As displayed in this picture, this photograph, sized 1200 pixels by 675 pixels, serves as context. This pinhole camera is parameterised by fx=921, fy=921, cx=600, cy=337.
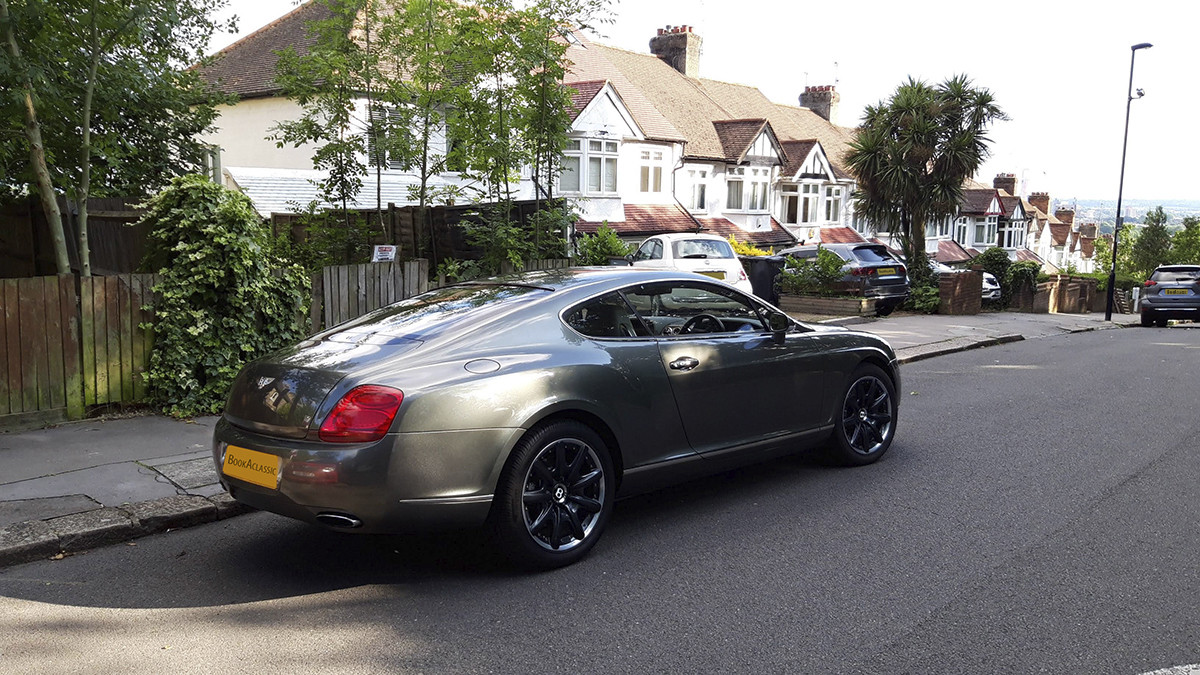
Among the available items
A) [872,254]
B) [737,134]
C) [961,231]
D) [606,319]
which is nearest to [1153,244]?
[961,231]

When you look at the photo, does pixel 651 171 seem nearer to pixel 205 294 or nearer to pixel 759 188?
pixel 759 188

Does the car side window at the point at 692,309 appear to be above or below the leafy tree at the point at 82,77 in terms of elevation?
below

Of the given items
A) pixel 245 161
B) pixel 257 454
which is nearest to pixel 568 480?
pixel 257 454

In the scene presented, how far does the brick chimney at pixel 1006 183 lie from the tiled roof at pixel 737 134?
39808 millimetres

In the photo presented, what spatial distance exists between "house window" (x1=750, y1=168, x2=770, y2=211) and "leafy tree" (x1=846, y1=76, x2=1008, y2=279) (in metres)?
7.07

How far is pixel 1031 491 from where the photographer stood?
6.05 meters

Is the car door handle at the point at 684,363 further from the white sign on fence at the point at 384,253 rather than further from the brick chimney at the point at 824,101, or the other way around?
the brick chimney at the point at 824,101

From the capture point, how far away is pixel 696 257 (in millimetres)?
16906

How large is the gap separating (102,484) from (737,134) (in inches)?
1328

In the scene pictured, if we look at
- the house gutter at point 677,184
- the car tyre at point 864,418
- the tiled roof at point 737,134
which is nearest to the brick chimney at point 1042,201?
the tiled roof at point 737,134

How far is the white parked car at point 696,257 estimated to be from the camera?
16.6 meters

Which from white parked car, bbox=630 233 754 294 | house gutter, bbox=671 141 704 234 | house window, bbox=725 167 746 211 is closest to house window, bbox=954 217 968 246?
house window, bbox=725 167 746 211

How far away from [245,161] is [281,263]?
16.9m

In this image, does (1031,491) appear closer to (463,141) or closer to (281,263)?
(281,263)
